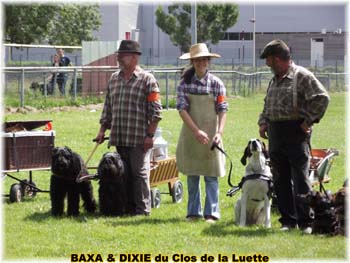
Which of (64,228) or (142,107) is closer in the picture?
(64,228)

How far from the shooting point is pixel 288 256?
716 centimetres

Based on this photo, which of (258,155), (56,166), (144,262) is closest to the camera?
(144,262)

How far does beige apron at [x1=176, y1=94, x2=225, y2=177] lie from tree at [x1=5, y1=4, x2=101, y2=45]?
2675cm

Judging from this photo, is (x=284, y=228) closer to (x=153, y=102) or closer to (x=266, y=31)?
(x=153, y=102)

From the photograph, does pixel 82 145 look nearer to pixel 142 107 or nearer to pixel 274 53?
pixel 142 107

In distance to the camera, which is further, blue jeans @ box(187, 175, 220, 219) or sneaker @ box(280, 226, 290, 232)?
blue jeans @ box(187, 175, 220, 219)

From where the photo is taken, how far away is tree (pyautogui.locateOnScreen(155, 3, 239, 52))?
50.6m

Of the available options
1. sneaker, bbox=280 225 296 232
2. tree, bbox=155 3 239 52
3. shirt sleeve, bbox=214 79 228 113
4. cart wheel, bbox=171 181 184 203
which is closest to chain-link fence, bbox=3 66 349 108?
cart wheel, bbox=171 181 184 203

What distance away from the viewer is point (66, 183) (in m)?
9.11

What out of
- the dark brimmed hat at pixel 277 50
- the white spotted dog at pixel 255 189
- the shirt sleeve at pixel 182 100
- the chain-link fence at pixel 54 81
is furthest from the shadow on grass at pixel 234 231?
the chain-link fence at pixel 54 81

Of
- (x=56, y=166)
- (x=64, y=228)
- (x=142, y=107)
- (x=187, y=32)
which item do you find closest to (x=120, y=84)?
(x=142, y=107)

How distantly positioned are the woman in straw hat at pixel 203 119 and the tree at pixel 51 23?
26740 millimetres

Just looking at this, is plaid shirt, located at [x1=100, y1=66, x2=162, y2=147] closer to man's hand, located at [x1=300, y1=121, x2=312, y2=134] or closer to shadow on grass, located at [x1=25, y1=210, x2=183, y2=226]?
shadow on grass, located at [x1=25, y1=210, x2=183, y2=226]

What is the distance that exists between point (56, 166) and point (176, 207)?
169cm
